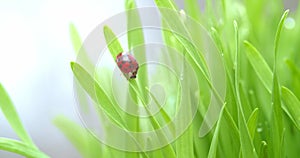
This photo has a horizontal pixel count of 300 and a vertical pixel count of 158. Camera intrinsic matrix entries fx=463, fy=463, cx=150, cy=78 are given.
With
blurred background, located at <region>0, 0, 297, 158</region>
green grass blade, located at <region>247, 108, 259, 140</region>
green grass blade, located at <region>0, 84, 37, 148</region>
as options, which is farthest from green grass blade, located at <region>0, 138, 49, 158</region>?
blurred background, located at <region>0, 0, 297, 158</region>

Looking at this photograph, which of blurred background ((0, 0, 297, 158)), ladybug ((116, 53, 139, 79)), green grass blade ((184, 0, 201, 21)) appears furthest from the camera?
blurred background ((0, 0, 297, 158))

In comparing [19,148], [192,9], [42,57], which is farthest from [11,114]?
[42,57]

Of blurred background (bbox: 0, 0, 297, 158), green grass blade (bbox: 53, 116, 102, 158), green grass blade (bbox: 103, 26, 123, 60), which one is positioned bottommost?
green grass blade (bbox: 53, 116, 102, 158)

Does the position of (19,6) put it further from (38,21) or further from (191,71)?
(191,71)

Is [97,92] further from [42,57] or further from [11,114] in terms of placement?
[42,57]

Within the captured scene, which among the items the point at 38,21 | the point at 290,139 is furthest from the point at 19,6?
the point at 290,139

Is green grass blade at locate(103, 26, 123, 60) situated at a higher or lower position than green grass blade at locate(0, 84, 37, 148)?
higher

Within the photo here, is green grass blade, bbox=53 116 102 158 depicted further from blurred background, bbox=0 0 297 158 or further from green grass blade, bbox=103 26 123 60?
blurred background, bbox=0 0 297 158
